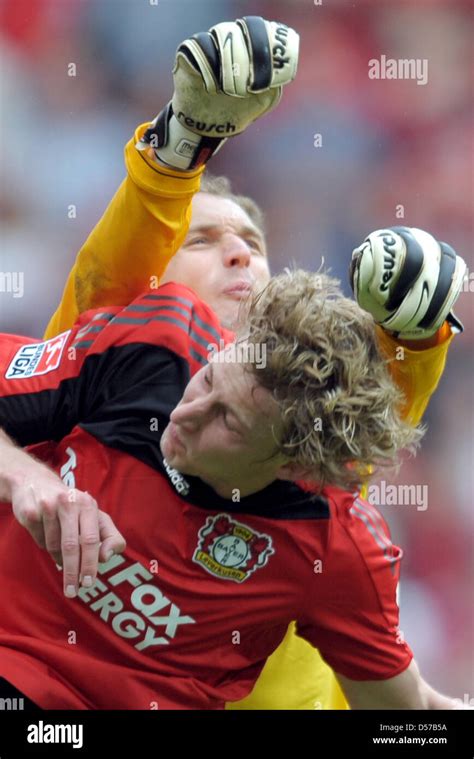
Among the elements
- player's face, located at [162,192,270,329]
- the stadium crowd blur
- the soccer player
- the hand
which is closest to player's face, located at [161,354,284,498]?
the soccer player

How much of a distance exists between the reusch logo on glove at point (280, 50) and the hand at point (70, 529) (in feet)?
1.97

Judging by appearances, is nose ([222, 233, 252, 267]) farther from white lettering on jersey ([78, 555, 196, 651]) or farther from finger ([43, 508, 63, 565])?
finger ([43, 508, 63, 565])

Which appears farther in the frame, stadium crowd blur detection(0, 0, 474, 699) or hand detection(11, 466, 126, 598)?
stadium crowd blur detection(0, 0, 474, 699)

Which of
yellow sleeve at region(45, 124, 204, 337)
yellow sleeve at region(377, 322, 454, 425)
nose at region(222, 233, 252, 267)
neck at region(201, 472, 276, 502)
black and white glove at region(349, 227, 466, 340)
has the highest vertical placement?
nose at region(222, 233, 252, 267)

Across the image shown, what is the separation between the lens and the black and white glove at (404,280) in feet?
4.55

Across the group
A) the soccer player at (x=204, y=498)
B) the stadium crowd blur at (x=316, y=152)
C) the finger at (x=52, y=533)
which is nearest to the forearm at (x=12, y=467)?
the soccer player at (x=204, y=498)

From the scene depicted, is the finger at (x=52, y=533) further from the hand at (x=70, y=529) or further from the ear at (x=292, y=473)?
the ear at (x=292, y=473)

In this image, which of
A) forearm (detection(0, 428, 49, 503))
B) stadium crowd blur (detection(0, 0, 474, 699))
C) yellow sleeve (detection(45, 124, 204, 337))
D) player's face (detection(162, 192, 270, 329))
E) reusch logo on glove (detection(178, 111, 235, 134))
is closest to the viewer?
forearm (detection(0, 428, 49, 503))

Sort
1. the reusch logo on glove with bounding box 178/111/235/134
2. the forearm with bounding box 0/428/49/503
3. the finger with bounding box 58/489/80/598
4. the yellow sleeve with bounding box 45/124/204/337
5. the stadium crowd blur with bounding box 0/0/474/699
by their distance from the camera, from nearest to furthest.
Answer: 1. the finger with bounding box 58/489/80/598
2. the forearm with bounding box 0/428/49/503
3. the reusch logo on glove with bounding box 178/111/235/134
4. the yellow sleeve with bounding box 45/124/204/337
5. the stadium crowd blur with bounding box 0/0/474/699

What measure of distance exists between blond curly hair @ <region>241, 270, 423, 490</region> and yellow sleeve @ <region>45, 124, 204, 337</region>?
0.73 ft

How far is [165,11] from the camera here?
3314 millimetres

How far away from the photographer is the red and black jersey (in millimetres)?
1465

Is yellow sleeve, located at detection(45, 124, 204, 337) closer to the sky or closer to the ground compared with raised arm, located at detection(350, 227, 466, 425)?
closer to the sky

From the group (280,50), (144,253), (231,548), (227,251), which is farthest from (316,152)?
(231,548)
